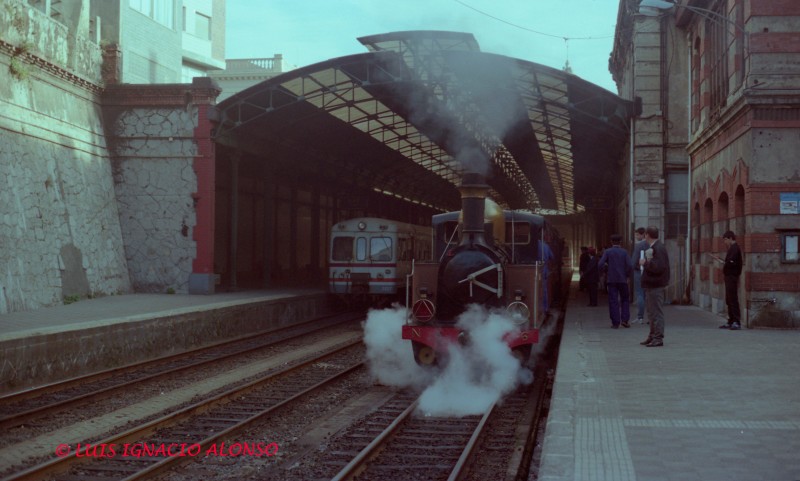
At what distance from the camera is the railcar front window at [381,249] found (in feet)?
75.6

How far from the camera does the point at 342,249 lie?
23609 millimetres

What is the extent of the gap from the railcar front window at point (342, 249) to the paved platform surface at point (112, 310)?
6.36 feet

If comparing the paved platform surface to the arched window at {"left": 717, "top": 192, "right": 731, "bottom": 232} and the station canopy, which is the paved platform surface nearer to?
the station canopy

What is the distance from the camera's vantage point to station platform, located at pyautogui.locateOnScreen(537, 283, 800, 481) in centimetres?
514

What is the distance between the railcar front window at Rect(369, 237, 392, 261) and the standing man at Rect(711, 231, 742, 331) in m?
11.1

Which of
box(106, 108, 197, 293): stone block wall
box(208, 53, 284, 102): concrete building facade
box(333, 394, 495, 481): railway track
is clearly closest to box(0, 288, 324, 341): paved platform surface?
box(106, 108, 197, 293): stone block wall

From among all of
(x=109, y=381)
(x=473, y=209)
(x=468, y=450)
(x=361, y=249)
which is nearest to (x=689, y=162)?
(x=361, y=249)

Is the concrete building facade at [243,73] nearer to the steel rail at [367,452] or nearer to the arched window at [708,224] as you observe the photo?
the arched window at [708,224]

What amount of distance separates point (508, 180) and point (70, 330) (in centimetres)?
2468

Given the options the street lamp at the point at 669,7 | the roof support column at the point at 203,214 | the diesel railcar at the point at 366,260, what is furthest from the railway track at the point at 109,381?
the street lamp at the point at 669,7

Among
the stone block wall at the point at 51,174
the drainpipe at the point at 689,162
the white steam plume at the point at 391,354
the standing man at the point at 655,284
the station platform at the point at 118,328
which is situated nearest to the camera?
the station platform at the point at 118,328

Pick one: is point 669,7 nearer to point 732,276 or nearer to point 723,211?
point 723,211

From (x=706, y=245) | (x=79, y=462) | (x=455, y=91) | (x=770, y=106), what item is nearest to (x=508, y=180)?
(x=455, y=91)

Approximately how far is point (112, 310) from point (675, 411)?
11.8 meters
